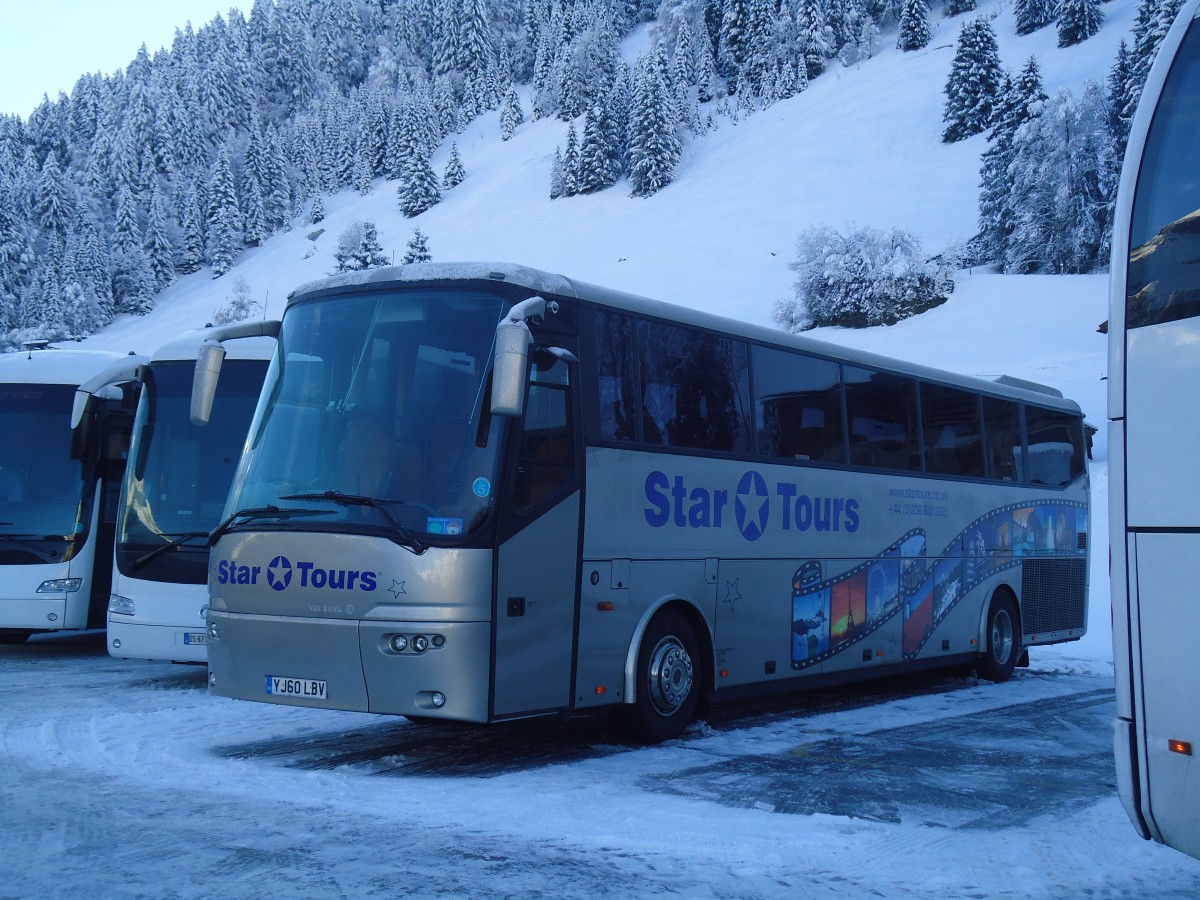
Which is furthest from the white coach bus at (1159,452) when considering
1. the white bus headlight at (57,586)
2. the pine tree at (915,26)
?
the pine tree at (915,26)

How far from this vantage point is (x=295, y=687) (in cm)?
744

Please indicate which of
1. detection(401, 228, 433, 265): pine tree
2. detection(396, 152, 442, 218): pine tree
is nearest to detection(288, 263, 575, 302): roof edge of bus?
detection(401, 228, 433, 265): pine tree

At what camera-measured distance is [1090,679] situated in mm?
13883

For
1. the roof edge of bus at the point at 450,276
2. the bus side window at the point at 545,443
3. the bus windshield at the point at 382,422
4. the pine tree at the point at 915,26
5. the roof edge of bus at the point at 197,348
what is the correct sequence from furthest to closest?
1. the pine tree at the point at 915,26
2. the roof edge of bus at the point at 197,348
3. the roof edge of bus at the point at 450,276
4. the bus side window at the point at 545,443
5. the bus windshield at the point at 382,422

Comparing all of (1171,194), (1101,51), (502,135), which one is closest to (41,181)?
(502,135)

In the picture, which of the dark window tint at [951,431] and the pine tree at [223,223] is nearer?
the dark window tint at [951,431]

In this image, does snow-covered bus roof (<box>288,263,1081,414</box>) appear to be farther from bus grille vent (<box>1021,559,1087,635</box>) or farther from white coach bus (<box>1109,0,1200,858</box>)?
bus grille vent (<box>1021,559,1087,635</box>)

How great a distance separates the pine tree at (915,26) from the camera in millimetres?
97125

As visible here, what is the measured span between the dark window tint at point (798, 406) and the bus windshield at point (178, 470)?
5.13m

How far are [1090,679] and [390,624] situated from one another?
9.81 m

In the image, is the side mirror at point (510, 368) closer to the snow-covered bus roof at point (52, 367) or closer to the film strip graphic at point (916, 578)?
the film strip graphic at point (916, 578)

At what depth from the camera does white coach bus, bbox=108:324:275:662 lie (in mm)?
11031

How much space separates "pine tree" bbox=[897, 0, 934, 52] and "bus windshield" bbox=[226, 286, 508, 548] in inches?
3907

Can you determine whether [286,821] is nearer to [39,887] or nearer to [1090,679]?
[39,887]
